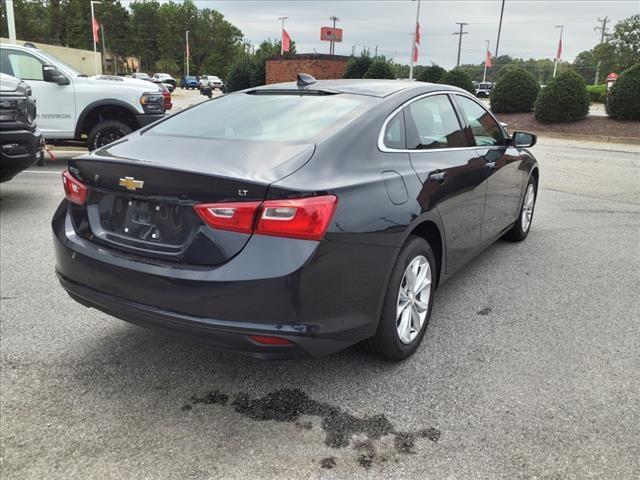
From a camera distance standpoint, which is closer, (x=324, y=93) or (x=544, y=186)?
(x=324, y=93)

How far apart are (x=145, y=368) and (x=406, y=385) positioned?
1.46 m

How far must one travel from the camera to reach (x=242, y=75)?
3134 cm

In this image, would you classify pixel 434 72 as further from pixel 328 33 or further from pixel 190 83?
pixel 190 83

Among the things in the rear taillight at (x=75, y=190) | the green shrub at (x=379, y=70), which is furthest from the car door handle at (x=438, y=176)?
the green shrub at (x=379, y=70)

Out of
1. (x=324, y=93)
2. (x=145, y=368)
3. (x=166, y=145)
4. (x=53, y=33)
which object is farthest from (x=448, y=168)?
(x=53, y=33)

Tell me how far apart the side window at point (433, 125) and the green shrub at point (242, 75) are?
2790 cm

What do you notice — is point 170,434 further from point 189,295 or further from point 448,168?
point 448,168

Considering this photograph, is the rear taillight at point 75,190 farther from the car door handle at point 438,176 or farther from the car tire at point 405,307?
the car door handle at point 438,176

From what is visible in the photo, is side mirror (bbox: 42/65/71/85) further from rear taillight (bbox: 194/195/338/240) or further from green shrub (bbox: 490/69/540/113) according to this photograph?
green shrub (bbox: 490/69/540/113)

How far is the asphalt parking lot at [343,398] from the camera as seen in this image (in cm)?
244

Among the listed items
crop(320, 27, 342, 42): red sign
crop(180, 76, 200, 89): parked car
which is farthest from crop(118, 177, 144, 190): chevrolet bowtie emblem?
crop(180, 76, 200, 89): parked car

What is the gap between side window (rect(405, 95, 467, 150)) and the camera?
346 centimetres

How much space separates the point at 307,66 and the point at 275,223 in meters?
25.9

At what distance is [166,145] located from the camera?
2984 millimetres
